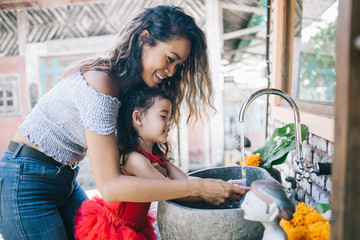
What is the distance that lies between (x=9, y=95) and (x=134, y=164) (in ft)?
20.7

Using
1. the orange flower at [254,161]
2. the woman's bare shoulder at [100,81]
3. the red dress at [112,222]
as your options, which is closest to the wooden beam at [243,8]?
the orange flower at [254,161]

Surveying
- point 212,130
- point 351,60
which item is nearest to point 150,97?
point 351,60

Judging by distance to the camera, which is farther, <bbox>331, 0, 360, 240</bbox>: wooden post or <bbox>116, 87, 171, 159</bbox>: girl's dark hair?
<bbox>116, 87, 171, 159</bbox>: girl's dark hair

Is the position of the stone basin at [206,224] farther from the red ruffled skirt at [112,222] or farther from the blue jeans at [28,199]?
the blue jeans at [28,199]

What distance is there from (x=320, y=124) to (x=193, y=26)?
807 millimetres

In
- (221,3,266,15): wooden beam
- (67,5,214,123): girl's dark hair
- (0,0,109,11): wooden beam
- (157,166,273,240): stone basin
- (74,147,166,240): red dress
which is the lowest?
(74,147,166,240): red dress

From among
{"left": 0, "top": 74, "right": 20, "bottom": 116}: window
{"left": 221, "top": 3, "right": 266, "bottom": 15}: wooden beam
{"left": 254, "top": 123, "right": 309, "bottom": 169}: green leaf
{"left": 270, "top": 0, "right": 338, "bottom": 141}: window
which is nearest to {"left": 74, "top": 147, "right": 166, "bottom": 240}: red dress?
{"left": 254, "top": 123, "right": 309, "bottom": 169}: green leaf

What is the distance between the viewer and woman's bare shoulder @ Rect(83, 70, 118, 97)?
1.10 meters

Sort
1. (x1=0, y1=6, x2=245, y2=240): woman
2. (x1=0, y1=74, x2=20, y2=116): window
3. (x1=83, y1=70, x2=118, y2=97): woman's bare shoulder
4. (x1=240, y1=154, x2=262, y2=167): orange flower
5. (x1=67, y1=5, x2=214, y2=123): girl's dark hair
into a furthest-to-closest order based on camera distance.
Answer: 1. (x1=0, y1=74, x2=20, y2=116): window
2. (x1=240, y1=154, x2=262, y2=167): orange flower
3. (x1=67, y1=5, x2=214, y2=123): girl's dark hair
4. (x1=83, y1=70, x2=118, y2=97): woman's bare shoulder
5. (x1=0, y1=6, x2=245, y2=240): woman

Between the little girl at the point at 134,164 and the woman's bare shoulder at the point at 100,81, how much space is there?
0.26 meters

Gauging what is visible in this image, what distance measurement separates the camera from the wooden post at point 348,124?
0.38 meters

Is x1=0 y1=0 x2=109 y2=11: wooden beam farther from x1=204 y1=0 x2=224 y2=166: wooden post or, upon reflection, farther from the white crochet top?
the white crochet top

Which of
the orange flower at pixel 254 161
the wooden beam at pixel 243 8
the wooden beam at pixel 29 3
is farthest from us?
the wooden beam at pixel 29 3

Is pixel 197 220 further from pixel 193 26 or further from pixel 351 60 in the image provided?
pixel 193 26
